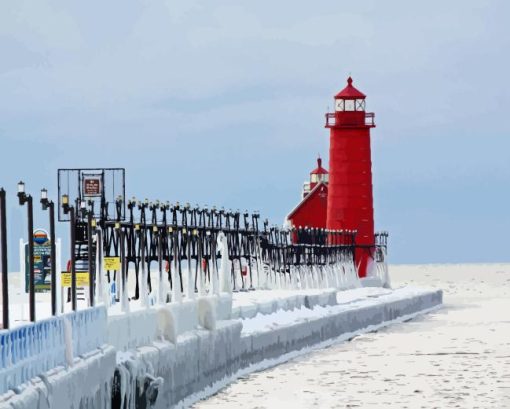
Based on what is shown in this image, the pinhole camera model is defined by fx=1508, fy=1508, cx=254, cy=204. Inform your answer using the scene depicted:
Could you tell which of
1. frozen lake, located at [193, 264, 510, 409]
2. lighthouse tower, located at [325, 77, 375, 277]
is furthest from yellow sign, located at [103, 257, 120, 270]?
lighthouse tower, located at [325, 77, 375, 277]

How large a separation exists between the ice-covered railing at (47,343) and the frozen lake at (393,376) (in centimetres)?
640

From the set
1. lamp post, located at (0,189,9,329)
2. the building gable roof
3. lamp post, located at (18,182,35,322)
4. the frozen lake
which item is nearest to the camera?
lamp post, located at (0,189,9,329)

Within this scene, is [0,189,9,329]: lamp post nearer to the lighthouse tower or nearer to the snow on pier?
the snow on pier

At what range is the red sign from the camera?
50.9 metres

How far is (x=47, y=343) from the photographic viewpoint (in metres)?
17.9

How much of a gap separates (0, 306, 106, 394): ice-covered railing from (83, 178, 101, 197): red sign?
2987cm

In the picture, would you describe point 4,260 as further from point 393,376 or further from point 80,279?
point 393,376

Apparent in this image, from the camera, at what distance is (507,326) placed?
51.6 m

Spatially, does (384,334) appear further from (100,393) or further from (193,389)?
(100,393)

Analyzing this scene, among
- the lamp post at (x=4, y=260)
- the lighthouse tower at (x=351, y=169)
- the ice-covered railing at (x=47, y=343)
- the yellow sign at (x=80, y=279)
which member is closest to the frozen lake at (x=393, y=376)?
the yellow sign at (x=80, y=279)

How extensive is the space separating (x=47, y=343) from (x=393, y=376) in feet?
52.8

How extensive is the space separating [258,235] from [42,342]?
45.4 m

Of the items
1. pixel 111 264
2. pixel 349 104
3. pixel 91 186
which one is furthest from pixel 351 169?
pixel 111 264

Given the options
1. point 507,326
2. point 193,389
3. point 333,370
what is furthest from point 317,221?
point 193,389
